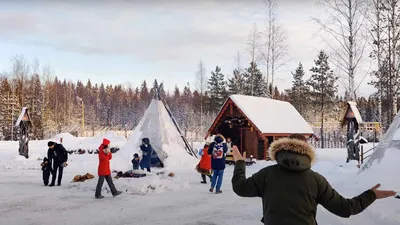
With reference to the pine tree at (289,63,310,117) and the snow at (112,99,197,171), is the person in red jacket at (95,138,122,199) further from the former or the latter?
the pine tree at (289,63,310,117)

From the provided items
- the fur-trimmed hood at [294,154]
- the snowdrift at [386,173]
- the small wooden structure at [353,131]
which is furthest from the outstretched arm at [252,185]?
the small wooden structure at [353,131]

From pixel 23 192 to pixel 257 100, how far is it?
1668 centimetres

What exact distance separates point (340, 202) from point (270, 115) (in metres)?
21.4

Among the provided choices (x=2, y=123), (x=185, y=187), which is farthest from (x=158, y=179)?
(x=2, y=123)

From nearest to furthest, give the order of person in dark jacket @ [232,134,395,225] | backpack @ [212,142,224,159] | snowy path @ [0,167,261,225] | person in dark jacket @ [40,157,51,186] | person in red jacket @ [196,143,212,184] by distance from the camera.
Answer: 1. person in dark jacket @ [232,134,395,225]
2. snowy path @ [0,167,261,225]
3. backpack @ [212,142,224,159]
4. person in dark jacket @ [40,157,51,186]
5. person in red jacket @ [196,143,212,184]

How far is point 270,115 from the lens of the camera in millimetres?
24078

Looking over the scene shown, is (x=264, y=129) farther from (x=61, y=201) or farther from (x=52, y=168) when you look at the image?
(x=61, y=201)

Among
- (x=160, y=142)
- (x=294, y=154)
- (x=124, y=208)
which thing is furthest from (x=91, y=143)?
(x=294, y=154)

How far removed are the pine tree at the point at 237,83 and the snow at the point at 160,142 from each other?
91.9 ft

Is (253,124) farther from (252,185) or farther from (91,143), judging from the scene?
(252,185)

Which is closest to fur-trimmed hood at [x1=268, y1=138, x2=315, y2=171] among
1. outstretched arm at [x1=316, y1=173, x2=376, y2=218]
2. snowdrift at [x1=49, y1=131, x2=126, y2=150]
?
outstretched arm at [x1=316, y1=173, x2=376, y2=218]

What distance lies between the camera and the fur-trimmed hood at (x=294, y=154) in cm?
292

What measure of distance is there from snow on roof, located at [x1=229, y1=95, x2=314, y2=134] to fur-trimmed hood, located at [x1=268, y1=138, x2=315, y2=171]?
1808cm

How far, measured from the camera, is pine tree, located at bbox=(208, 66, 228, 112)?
178 ft
